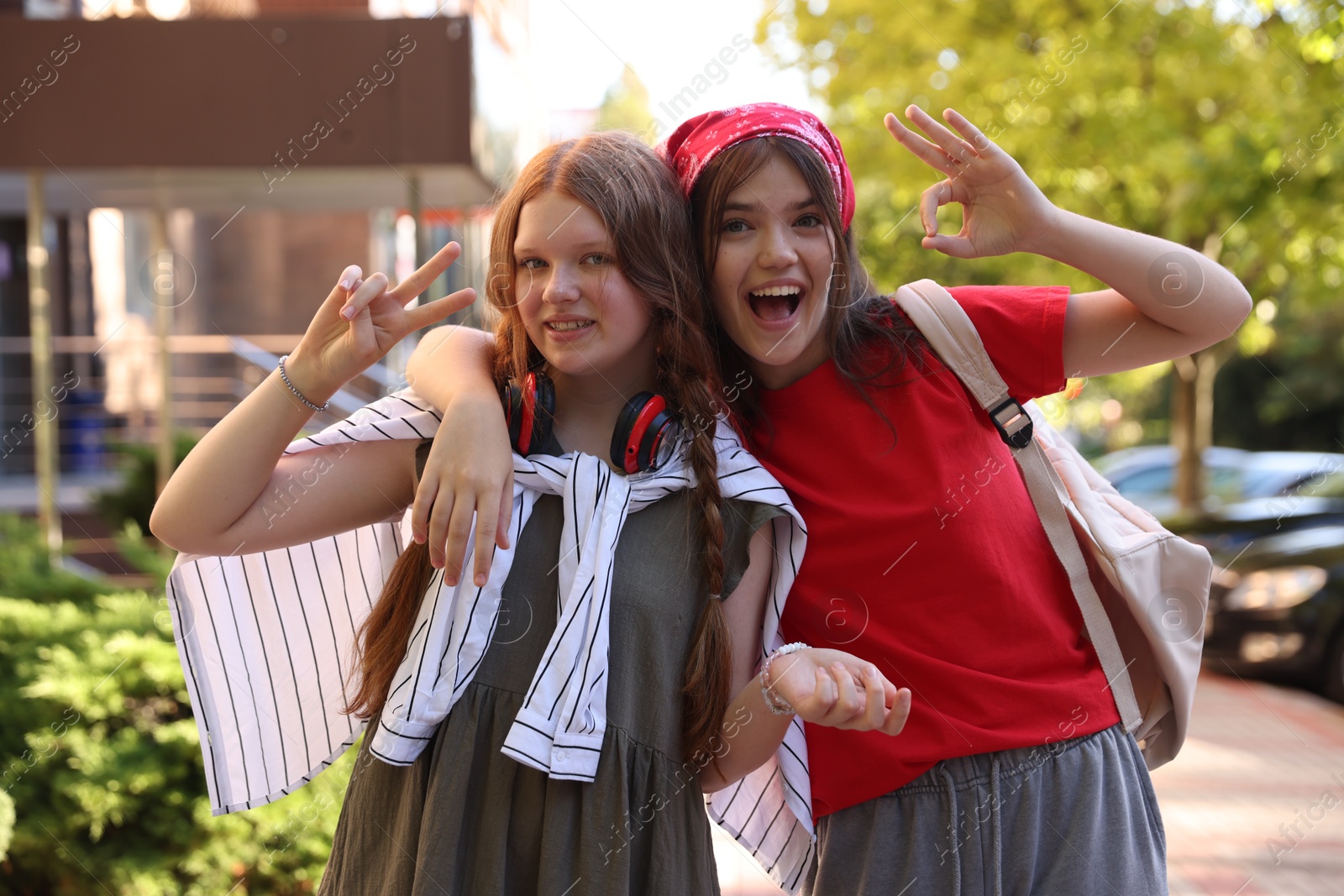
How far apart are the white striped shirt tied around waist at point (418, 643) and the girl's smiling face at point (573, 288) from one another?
0.63 feet

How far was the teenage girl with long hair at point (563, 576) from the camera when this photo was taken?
1.67 metres

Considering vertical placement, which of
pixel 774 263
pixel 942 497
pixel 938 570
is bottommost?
pixel 938 570

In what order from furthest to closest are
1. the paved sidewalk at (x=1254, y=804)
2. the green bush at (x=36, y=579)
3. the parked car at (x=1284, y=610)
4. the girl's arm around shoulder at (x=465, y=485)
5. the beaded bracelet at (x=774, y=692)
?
the parked car at (x=1284, y=610) → the green bush at (x=36, y=579) → the paved sidewalk at (x=1254, y=804) → the beaded bracelet at (x=774, y=692) → the girl's arm around shoulder at (x=465, y=485)

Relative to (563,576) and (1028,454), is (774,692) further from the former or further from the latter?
(1028,454)

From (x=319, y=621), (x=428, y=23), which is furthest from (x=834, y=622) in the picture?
(x=428, y=23)

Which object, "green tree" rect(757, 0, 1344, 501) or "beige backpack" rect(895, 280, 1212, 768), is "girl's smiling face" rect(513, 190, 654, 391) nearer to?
"beige backpack" rect(895, 280, 1212, 768)

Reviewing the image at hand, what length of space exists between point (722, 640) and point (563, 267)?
26.7 inches

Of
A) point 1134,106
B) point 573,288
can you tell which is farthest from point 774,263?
point 1134,106

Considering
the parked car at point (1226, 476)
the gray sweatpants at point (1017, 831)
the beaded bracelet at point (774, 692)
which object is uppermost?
the beaded bracelet at point (774, 692)

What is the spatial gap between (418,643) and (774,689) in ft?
1.89

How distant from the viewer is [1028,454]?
198 cm

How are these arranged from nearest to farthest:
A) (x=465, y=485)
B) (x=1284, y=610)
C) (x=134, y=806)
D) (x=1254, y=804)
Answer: (x=465, y=485) → (x=134, y=806) → (x=1254, y=804) → (x=1284, y=610)

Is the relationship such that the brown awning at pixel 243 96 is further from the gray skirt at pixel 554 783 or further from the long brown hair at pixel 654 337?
the gray skirt at pixel 554 783

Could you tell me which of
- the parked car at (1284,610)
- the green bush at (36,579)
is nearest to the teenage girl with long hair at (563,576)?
the green bush at (36,579)
